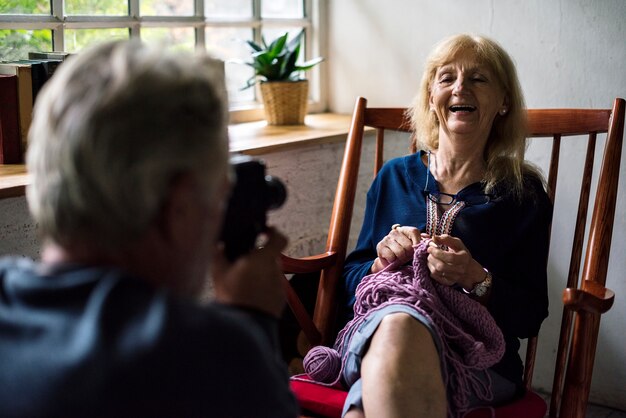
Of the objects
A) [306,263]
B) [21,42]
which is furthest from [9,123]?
[306,263]

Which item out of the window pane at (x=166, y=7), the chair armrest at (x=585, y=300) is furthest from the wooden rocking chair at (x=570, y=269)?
the window pane at (x=166, y=7)

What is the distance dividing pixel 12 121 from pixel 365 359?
1.07m

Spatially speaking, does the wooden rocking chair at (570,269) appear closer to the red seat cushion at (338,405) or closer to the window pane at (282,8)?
the red seat cushion at (338,405)

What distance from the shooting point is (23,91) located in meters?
2.07

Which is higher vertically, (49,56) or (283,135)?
(49,56)

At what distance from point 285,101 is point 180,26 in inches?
17.0

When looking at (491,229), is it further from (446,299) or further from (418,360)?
(418,360)

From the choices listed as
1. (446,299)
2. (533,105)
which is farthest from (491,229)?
(533,105)

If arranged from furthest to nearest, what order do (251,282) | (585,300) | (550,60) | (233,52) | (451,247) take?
(233,52) < (550,60) < (451,247) < (585,300) < (251,282)

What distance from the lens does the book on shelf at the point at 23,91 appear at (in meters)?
2.05

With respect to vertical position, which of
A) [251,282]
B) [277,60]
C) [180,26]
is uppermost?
[180,26]

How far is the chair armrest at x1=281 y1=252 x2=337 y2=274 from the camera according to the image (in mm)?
1923

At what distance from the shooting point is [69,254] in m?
0.82

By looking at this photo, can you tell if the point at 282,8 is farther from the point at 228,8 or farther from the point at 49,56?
the point at 49,56
